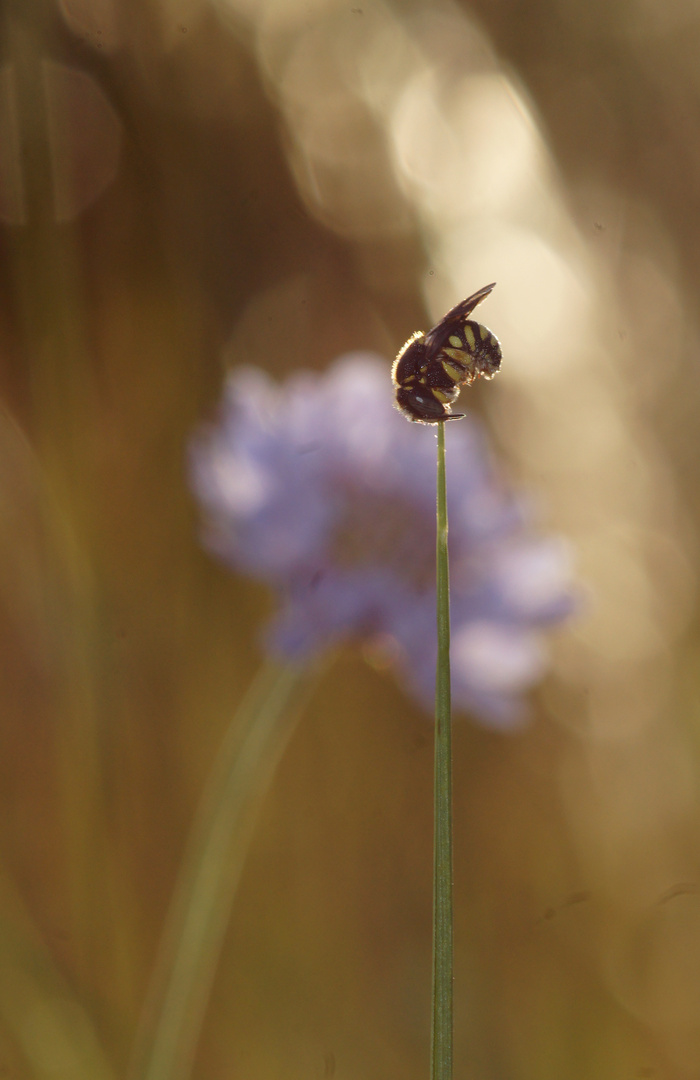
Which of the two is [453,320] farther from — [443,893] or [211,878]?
[211,878]

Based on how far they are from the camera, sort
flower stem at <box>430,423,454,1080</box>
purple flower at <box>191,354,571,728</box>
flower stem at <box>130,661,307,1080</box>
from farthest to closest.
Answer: purple flower at <box>191,354,571,728</box>
flower stem at <box>130,661,307,1080</box>
flower stem at <box>430,423,454,1080</box>

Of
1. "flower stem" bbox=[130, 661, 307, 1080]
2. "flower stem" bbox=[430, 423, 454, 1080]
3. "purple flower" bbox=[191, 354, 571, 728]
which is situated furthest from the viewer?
"purple flower" bbox=[191, 354, 571, 728]

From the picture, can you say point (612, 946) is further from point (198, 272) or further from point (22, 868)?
point (198, 272)

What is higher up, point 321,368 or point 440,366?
point 321,368

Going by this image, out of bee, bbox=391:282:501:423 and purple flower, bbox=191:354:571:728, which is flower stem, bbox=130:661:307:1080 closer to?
purple flower, bbox=191:354:571:728

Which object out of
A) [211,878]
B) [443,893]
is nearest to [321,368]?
[211,878]

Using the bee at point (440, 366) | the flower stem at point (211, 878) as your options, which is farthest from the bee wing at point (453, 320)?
the flower stem at point (211, 878)

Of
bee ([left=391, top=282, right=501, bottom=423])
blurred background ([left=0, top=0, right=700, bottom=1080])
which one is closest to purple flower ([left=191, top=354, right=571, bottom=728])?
blurred background ([left=0, top=0, right=700, bottom=1080])
